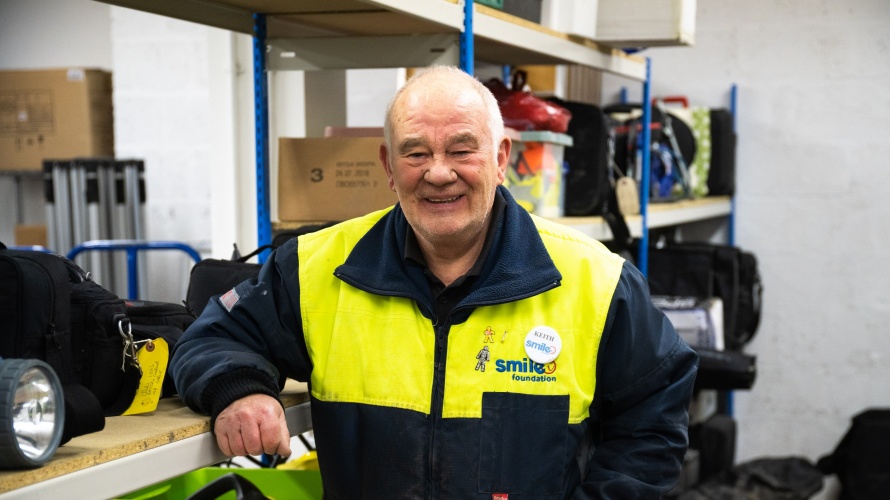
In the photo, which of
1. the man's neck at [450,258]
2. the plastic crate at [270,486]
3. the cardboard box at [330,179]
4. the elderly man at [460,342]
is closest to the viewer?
the elderly man at [460,342]

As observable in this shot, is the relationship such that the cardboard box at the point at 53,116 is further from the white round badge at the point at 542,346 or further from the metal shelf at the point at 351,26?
the white round badge at the point at 542,346

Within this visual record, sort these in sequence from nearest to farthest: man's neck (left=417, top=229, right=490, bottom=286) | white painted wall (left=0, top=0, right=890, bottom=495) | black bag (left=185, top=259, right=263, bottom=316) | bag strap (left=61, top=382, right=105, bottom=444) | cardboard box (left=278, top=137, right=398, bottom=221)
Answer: bag strap (left=61, top=382, right=105, bottom=444) → man's neck (left=417, top=229, right=490, bottom=286) → black bag (left=185, top=259, right=263, bottom=316) → cardboard box (left=278, top=137, right=398, bottom=221) → white painted wall (left=0, top=0, right=890, bottom=495)

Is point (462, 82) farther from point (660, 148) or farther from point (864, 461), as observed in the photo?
point (864, 461)

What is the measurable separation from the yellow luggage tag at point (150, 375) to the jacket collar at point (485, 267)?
0.34m

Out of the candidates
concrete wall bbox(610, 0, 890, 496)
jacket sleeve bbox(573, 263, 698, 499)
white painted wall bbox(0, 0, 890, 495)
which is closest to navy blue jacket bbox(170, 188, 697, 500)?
jacket sleeve bbox(573, 263, 698, 499)

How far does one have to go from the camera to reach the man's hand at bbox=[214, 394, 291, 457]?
4.76 feet

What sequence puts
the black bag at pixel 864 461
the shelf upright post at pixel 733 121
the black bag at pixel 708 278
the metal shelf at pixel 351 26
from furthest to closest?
the shelf upright post at pixel 733 121 → the black bag at pixel 708 278 → the black bag at pixel 864 461 → the metal shelf at pixel 351 26

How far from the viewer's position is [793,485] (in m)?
4.38

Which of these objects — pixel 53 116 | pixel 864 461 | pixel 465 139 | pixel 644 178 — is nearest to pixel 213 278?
pixel 465 139

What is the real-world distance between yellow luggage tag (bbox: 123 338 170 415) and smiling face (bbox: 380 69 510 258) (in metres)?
0.49

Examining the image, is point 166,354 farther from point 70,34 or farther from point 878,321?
point 70,34

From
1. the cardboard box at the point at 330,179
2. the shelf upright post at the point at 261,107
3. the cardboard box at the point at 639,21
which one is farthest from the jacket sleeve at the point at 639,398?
the cardboard box at the point at 639,21

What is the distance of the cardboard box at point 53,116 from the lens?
560cm

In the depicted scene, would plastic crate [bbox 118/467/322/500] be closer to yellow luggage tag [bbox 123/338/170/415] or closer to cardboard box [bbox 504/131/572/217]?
yellow luggage tag [bbox 123/338/170/415]
